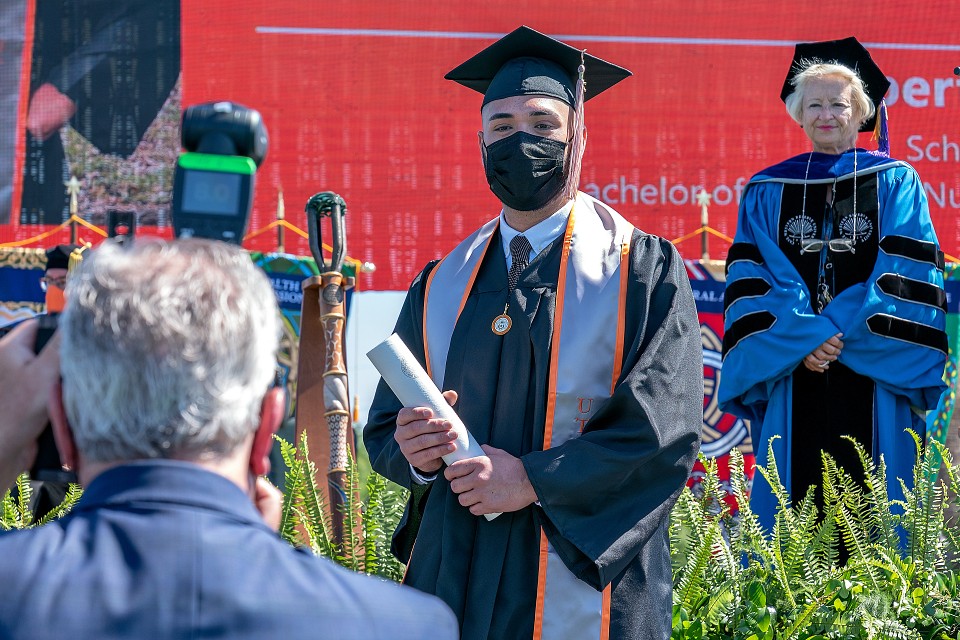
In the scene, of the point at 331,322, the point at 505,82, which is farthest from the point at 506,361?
the point at 331,322

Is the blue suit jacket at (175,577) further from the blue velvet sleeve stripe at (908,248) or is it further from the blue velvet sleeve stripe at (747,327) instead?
the blue velvet sleeve stripe at (908,248)

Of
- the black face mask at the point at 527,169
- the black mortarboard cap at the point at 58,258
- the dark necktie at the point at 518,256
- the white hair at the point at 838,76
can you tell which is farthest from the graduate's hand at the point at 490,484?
the black mortarboard cap at the point at 58,258

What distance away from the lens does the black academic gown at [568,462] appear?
250cm

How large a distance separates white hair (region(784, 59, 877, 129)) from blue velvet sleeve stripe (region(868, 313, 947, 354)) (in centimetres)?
81

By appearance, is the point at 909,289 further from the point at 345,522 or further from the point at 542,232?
the point at 345,522

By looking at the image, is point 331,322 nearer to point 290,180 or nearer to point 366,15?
point 290,180

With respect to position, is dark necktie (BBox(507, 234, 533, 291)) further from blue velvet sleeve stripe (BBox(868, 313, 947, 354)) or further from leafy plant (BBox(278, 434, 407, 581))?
blue velvet sleeve stripe (BBox(868, 313, 947, 354))

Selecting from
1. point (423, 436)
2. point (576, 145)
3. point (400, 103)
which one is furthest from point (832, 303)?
point (400, 103)

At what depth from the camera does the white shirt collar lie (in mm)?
2846

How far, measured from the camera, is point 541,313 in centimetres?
269

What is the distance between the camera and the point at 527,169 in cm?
284

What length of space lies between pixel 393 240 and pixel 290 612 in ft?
15.5

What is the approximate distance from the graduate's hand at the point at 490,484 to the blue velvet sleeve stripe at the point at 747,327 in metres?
1.89

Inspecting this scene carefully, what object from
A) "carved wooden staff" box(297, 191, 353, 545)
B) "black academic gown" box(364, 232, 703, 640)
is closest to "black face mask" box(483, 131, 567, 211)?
"black academic gown" box(364, 232, 703, 640)
